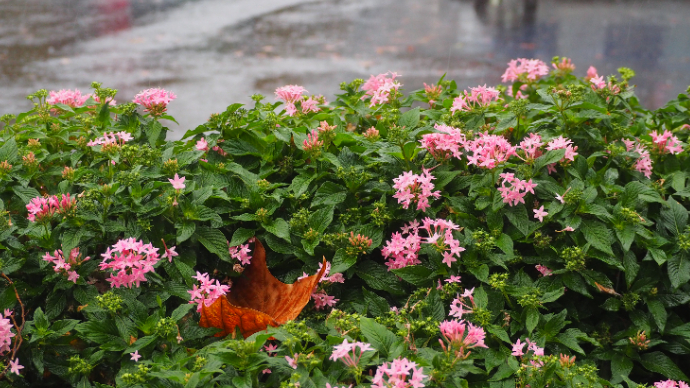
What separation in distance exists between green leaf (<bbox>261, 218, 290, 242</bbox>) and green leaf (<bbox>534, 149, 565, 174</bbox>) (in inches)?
38.2

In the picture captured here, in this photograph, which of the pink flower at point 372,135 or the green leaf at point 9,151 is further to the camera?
the pink flower at point 372,135

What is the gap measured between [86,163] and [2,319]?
0.81 m

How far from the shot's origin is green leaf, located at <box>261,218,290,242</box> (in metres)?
2.30

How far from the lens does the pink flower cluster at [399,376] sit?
1.71 metres

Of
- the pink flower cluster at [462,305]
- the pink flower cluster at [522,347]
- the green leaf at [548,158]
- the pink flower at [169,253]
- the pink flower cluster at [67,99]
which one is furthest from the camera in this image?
the pink flower cluster at [67,99]

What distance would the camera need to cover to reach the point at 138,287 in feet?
7.30

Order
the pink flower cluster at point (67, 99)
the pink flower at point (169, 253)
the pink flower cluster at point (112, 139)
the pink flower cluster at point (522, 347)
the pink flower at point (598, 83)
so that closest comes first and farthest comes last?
1. the pink flower cluster at point (522, 347)
2. the pink flower at point (169, 253)
3. the pink flower cluster at point (112, 139)
4. the pink flower at point (598, 83)
5. the pink flower cluster at point (67, 99)

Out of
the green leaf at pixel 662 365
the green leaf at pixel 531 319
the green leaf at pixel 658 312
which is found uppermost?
the green leaf at pixel 531 319

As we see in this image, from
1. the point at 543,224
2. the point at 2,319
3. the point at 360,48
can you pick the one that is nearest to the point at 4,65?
the point at 360,48

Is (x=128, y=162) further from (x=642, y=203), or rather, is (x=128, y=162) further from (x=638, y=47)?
(x=638, y=47)

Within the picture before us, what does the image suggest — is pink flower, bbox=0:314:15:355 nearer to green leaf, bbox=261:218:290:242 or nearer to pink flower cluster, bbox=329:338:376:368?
green leaf, bbox=261:218:290:242

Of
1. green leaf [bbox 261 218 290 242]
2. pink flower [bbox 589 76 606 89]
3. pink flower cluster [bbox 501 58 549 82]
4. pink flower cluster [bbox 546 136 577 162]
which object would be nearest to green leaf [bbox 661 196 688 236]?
pink flower cluster [bbox 546 136 577 162]

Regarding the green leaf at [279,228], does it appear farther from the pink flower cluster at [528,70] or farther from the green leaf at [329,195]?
the pink flower cluster at [528,70]

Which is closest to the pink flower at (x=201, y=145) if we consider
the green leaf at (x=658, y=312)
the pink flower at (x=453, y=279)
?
the pink flower at (x=453, y=279)
